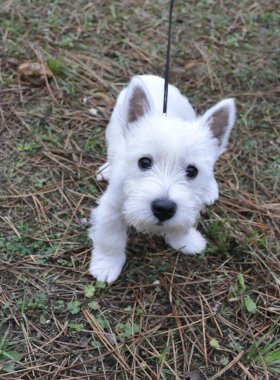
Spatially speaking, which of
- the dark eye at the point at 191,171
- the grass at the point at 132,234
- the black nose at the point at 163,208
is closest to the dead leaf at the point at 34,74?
the grass at the point at 132,234

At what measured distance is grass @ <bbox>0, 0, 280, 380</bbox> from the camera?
10.4ft

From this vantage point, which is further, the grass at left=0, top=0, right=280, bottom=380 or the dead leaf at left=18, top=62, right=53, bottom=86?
the dead leaf at left=18, top=62, right=53, bottom=86

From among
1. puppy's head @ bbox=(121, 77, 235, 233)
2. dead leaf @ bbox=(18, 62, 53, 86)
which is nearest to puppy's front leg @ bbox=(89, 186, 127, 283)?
puppy's head @ bbox=(121, 77, 235, 233)

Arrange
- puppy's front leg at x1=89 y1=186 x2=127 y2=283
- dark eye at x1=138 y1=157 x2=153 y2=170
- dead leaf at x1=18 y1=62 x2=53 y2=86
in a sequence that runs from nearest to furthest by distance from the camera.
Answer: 1. dark eye at x1=138 y1=157 x2=153 y2=170
2. puppy's front leg at x1=89 y1=186 x2=127 y2=283
3. dead leaf at x1=18 y1=62 x2=53 y2=86

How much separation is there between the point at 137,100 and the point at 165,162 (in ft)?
Result: 1.57

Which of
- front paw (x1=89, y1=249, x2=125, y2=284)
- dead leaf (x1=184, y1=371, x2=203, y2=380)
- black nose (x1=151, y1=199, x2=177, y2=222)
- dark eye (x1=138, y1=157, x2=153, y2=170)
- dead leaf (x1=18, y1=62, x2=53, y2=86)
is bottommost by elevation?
dead leaf (x1=184, y1=371, x2=203, y2=380)

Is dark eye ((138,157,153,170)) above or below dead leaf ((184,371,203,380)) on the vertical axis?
above

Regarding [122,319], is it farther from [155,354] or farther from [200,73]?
[200,73]

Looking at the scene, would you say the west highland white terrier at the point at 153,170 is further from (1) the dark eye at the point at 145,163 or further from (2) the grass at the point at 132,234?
(2) the grass at the point at 132,234

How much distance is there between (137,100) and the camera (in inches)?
126

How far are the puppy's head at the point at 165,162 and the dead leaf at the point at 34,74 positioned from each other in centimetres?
199

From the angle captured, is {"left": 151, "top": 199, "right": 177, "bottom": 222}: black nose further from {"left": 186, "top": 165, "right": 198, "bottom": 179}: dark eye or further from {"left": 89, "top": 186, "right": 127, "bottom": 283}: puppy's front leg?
{"left": 89, "top": 186, "right": 127, "bottom": 283}: puppy's front leg

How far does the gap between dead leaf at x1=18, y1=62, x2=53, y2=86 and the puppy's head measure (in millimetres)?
1995

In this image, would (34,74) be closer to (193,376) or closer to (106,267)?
(106,267)
